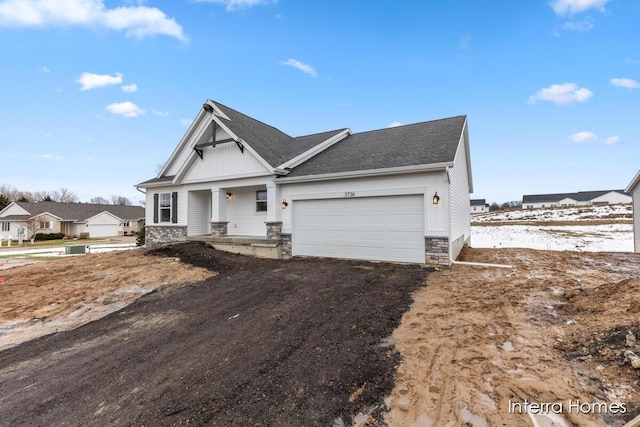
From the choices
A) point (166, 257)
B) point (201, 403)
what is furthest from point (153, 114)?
point (201, 403)

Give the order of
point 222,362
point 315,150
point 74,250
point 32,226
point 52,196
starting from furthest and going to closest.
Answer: point 52,196
point 32,226
point 74,250
point 315,150
point 222,362

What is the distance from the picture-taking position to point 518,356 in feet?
11.3

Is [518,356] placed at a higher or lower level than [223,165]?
lower

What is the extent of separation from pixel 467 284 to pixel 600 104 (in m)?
15.9

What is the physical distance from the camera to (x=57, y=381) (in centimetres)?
364

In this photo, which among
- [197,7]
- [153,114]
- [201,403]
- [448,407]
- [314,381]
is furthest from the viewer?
[153,114]

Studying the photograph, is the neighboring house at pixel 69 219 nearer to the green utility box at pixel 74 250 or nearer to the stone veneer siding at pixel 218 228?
the green utility box at pixel 74 250

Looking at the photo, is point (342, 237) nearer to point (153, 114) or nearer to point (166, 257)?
point (166, 257)

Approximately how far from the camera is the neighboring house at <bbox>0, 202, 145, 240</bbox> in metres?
33.9

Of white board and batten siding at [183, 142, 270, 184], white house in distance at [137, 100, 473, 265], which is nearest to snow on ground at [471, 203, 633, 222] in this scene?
white house in distance at [137, 100, 473, 265]

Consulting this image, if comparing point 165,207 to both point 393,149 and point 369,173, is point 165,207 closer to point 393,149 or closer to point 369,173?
point 369,173

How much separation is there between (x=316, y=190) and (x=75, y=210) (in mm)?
45017

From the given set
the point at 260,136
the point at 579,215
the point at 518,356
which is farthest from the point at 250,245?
the point at 579,215

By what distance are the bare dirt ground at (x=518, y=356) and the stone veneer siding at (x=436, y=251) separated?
6.45ft
